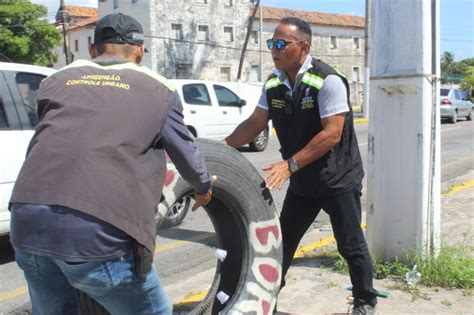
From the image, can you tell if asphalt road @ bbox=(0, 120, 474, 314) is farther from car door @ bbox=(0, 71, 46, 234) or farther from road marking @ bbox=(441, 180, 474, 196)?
road marking @ bbox=(441, 180, 474, 196)

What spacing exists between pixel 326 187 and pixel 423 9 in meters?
1.71

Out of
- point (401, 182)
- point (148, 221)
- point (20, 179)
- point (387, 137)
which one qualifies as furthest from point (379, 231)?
point (20, 179)

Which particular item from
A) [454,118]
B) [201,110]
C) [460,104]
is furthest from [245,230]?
[460,104]

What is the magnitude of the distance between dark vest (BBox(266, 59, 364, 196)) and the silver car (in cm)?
2237

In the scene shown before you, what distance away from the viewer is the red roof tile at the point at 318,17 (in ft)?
164

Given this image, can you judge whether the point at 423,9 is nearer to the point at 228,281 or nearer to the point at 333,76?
the point at 333,76

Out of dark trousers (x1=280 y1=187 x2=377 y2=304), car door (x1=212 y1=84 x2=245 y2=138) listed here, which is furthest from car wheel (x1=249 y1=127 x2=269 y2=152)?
dark trousers (x1=280 y1=187 x2=377 y2=304)

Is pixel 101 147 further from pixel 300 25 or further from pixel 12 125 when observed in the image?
pixel 12 125

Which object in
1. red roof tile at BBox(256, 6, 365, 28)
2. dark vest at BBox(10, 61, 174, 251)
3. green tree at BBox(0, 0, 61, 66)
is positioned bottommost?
dark vest at BBox(10, 61, 174, 251)

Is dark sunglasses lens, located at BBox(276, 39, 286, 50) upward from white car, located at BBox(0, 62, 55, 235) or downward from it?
upward

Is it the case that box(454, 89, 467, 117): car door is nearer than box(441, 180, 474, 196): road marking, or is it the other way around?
box(441, 180, 474, 196): road marking

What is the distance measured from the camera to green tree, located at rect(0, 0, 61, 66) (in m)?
36.2

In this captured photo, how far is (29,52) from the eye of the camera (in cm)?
3734

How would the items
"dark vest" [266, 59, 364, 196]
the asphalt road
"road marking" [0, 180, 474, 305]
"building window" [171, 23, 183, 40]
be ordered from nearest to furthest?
"dark vest" [266, 59, 364, 196]
"road marking" [0, 180, 474, 305]
the asphalt road
"building window" [171, 23, 183, 40]
